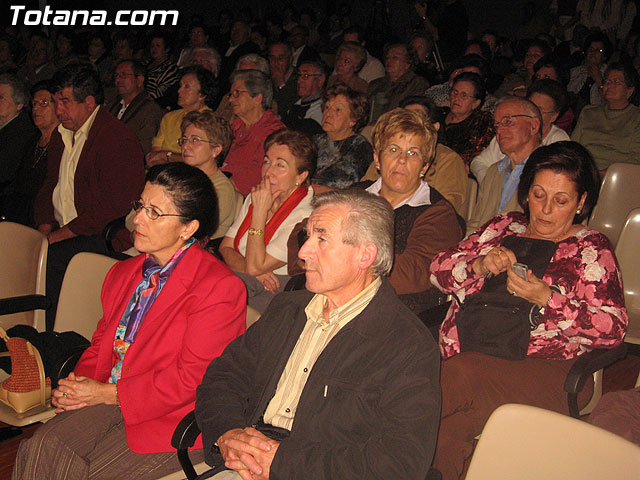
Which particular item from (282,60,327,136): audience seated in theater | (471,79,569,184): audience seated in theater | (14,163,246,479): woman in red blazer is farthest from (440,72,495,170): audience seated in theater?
(14,163,246,479): woman in red blazer

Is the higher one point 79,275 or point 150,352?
point 79,275

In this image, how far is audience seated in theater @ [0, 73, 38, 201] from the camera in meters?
4.41

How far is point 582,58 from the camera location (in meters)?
7.05

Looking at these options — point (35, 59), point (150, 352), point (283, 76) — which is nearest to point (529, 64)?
point (283, 76)

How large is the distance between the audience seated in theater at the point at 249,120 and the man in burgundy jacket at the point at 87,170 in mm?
830

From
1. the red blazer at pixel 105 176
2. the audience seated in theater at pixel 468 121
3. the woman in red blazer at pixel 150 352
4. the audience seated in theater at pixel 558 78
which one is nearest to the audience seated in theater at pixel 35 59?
the red blazer at pixel 105 176

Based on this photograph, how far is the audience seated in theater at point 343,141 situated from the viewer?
3.97m

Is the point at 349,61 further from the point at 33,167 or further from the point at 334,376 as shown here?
the point at 334,376

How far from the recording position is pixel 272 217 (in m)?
3.03

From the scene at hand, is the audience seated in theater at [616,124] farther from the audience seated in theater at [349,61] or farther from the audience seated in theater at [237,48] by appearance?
the audience seated in theater at [237,48]

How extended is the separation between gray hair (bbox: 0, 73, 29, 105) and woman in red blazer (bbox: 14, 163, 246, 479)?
118 inches

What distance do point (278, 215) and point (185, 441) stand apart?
4.82ft

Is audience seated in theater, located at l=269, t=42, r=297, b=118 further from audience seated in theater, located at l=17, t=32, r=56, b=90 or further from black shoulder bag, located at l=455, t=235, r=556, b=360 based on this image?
black shoulder bag, located at l=455, t=235, r=556, b=360

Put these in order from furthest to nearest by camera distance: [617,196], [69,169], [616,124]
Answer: [616,124] → [69,169] → [617,196]
